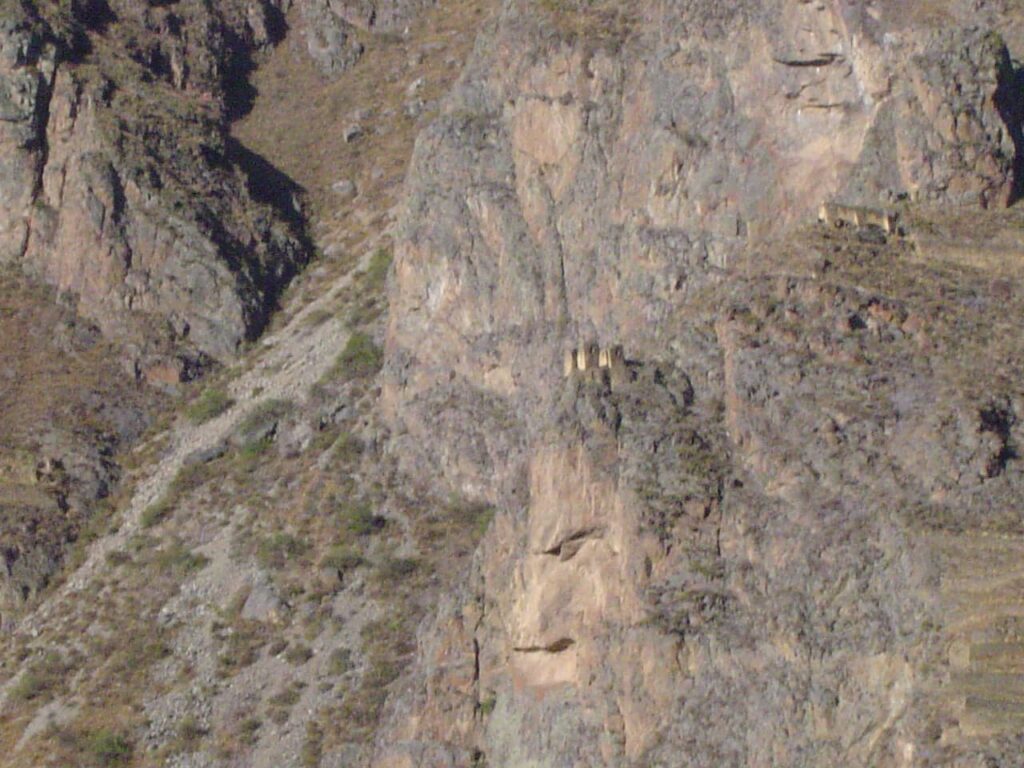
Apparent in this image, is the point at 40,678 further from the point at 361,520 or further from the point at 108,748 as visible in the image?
the point at 361,520

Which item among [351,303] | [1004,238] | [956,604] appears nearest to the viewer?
[956,604]

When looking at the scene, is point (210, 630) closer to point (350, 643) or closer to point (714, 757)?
point (350, 643)

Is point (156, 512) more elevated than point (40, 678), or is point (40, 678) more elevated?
point (156, 512)

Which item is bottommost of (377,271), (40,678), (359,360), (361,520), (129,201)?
(40,678)

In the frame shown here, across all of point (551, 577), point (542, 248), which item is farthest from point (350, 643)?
point (551, 577)

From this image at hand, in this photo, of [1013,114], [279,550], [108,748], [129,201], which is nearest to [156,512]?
[279,550]

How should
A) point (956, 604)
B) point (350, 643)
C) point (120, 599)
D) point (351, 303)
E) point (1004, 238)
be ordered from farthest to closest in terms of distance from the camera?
point (351, 303), point (120, 599), point (350, 643), point (1004, 238), point (956, 604)
